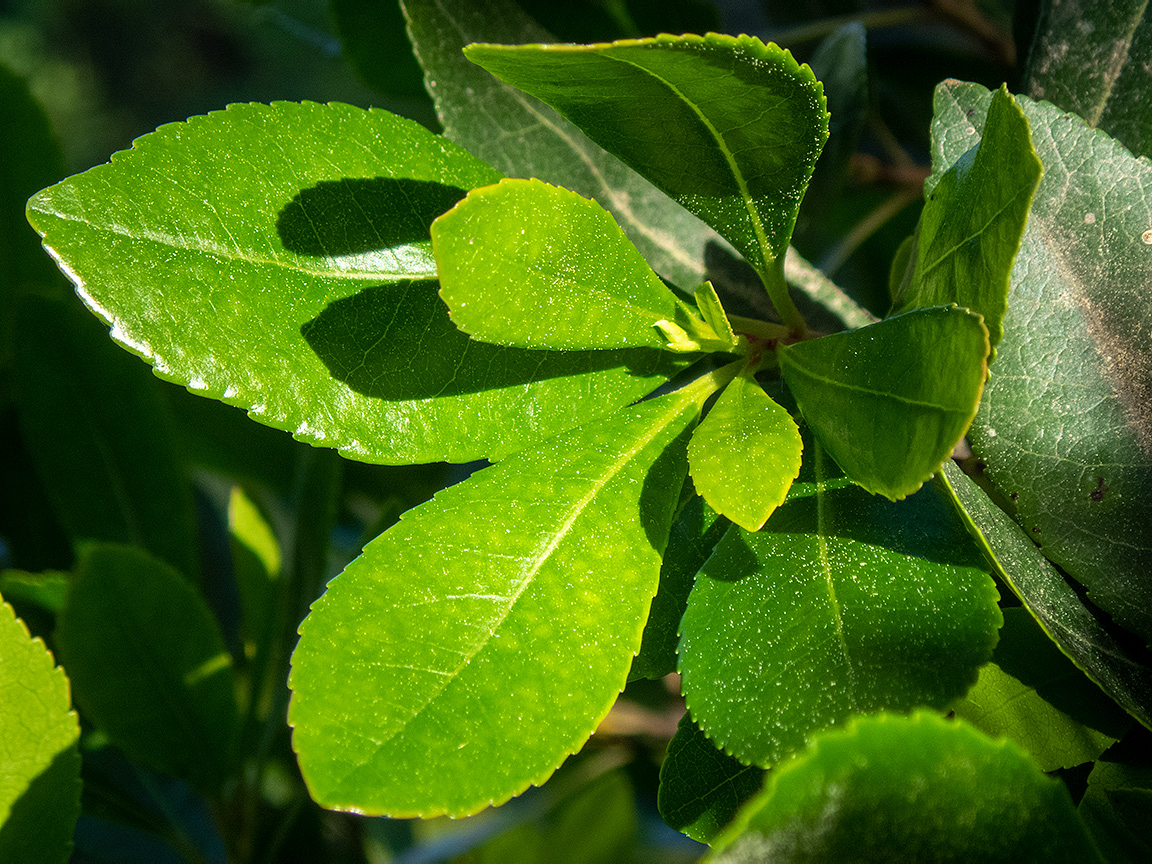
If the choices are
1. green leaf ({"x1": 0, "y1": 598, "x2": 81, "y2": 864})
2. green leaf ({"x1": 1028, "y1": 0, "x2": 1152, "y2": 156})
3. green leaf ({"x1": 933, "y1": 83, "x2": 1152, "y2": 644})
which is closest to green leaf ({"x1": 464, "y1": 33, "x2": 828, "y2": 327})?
green leaf ({"x1": 933, "y1": 83, "x2": 1152, "y2": 644})

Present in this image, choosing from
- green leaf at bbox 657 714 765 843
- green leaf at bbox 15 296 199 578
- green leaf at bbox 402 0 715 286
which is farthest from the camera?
green leaf at bbox 15 296 199 578

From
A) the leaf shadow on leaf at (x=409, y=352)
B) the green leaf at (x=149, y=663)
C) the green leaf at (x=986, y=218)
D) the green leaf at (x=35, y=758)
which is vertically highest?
the green leaf at (x=986, y=218)

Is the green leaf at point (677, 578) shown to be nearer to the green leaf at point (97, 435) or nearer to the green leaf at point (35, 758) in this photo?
the green leaf at point (35, 758)

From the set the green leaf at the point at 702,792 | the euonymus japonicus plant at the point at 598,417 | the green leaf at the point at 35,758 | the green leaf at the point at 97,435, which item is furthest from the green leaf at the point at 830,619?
the green leaf at the point at 97,435

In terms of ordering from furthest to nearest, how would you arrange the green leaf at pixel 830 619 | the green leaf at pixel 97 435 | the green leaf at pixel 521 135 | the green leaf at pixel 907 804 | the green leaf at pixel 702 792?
the green leaf at pixel 97 435, the green leaf at pixel 521 135, the green leaf at pixel 702 792, the green leaf at pixel 830 619, the green leaf at pixel 907 804

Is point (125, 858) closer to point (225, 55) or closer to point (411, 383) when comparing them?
point (411, 383)

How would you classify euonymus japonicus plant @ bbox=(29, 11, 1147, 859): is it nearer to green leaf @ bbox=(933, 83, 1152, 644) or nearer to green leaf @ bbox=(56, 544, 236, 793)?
green leaf @ bbox=(933, 83, 1152, 644)

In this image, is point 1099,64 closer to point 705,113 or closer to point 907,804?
point 705,113

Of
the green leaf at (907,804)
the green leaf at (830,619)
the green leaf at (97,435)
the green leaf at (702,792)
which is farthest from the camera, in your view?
the green leaf at (97,435)
